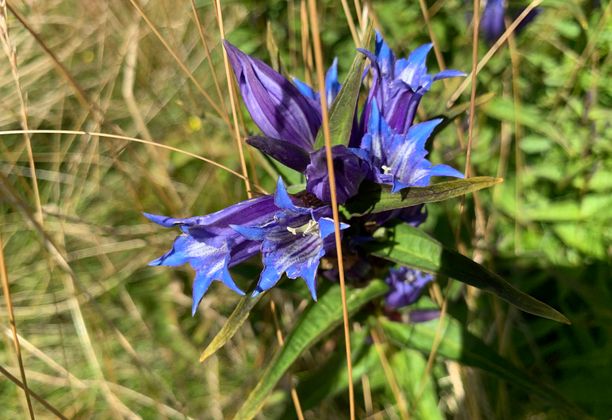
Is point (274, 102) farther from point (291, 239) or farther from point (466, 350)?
point (466, 350)

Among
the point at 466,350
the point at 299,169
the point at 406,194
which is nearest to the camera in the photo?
the point at 406,194

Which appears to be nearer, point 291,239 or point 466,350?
point 291,239

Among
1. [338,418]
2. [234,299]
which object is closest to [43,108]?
[234,299]

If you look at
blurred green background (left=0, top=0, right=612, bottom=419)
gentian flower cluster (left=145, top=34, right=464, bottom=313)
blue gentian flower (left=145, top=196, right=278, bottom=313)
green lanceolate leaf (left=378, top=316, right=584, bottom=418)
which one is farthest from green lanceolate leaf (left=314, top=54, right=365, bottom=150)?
green lanceolate leaf (left=378, top=316, right=584, bottom=418)

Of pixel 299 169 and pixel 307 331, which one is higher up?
pixel 299 169

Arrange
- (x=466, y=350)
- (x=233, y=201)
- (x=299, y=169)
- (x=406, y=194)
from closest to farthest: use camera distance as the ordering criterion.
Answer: (x=406, y=194)
(x=299, y=169)
(x=466, y=350)
(x=233, y=201)

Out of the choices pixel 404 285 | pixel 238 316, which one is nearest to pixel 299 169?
pixel 238 316
